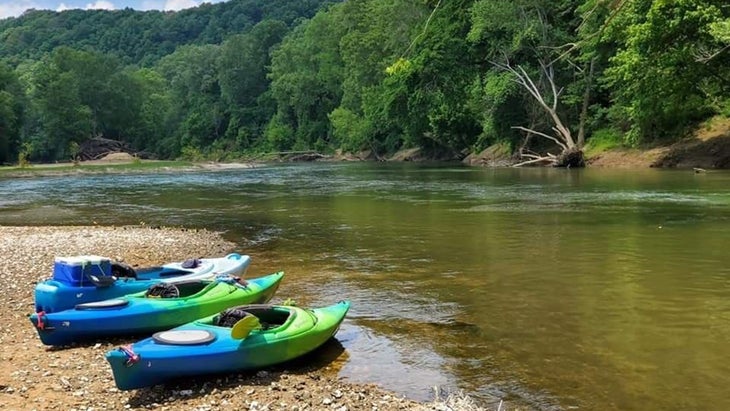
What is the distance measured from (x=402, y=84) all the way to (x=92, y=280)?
4550 centimetres

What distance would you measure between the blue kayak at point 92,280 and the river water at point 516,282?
199 cm

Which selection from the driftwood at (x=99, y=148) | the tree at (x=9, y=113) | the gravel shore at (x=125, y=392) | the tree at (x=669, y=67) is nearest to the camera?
the gravel shore at (x=125, y=392)

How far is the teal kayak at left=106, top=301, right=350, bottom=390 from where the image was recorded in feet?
20.3

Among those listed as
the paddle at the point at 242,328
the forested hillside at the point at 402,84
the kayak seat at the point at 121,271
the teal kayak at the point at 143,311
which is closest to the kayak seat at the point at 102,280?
the kayak seat at the point at 121,271

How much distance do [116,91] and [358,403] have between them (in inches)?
4007

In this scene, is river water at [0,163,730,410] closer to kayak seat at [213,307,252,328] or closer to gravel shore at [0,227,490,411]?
gravel shore at [0,227,490,411]

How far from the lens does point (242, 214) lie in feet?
73.7

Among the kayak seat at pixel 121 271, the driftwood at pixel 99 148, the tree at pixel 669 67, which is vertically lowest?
the kayak seat at pixel 121 271

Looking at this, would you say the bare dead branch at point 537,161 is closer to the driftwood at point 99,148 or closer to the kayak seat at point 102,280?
the kayak seat at point 102,280

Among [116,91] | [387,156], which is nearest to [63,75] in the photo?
[116,91]

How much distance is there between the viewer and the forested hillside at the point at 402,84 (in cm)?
3020

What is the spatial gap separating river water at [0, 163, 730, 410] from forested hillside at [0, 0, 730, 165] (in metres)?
3.57

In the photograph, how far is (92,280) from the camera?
870cm

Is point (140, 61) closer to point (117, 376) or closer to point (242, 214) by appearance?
point (242, 214)
